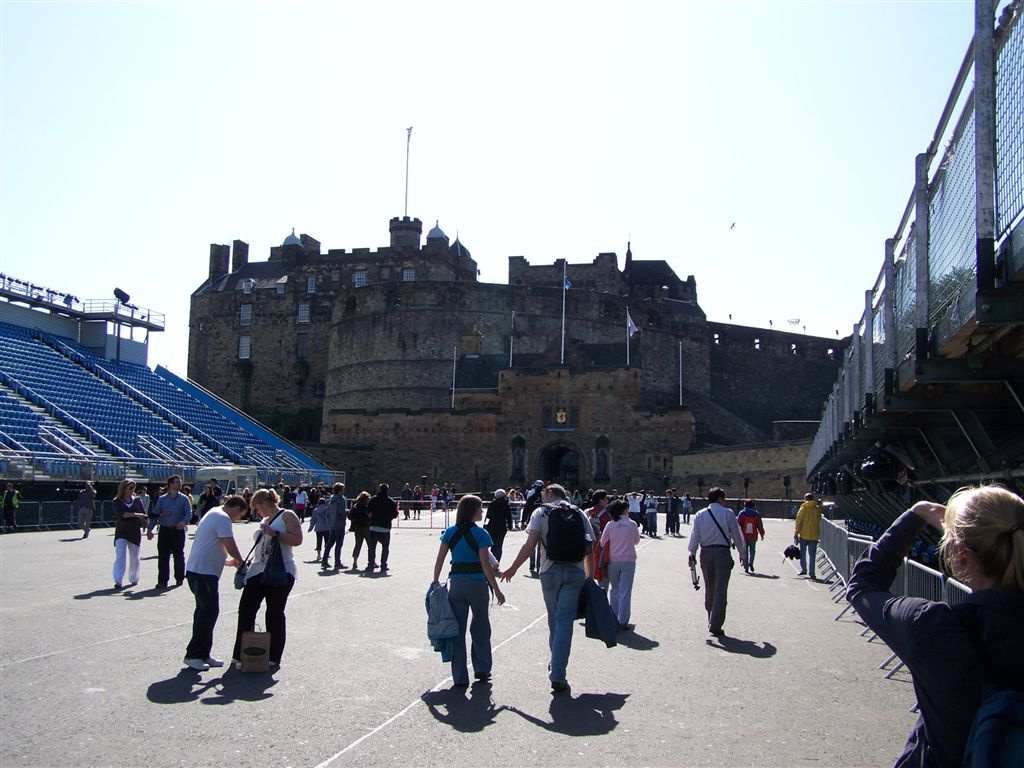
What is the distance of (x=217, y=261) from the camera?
2665 inches

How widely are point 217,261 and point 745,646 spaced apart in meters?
63.9

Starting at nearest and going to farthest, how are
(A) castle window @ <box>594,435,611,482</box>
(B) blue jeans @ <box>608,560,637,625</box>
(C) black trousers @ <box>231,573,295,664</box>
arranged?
(C) black trousers @ <box>231,573,295,664</box>
(B) blue jeans @ <box>608,560,637,625</box>
(A) castle window @ <box>594,435,611,482</box>

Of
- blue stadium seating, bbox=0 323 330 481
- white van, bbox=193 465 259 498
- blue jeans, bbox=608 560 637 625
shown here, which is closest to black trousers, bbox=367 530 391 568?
blue jeans, bbox=608 560 637 625

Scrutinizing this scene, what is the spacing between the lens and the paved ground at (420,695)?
5172 millimetres

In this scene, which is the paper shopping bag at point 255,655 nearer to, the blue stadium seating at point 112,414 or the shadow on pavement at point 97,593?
the shadow on pavement at point 97,593

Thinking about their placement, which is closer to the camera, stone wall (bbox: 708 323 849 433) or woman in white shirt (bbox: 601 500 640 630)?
woman in white shirt (bbox: 601 500 640 630)

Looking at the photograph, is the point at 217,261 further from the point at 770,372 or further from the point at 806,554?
the point at 806,554

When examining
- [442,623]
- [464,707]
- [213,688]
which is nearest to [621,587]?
[442,623]

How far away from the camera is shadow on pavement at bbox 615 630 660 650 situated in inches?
333

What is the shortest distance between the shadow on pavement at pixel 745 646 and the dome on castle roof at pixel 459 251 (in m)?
56.2

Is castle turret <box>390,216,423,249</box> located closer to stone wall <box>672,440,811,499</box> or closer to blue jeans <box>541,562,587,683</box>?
stone wall <box>672,440,811,499</box>

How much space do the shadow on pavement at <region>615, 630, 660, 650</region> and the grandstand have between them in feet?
60.5

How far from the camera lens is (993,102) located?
5.50 metres

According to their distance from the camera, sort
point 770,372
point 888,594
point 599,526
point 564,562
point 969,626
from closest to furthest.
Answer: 1. point 969,626
2. point 888,594
3. point 564,562
4. point 599,526
5. point 770,372
